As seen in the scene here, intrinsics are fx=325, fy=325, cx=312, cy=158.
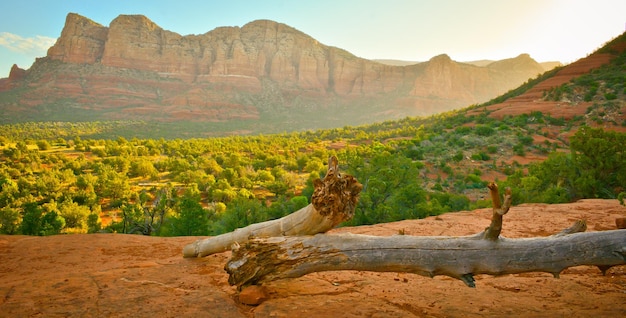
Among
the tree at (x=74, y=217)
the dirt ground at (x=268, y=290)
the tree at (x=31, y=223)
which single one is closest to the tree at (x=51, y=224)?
the tree at (x=31, y=223)

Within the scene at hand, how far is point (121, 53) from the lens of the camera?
11519 centimetres

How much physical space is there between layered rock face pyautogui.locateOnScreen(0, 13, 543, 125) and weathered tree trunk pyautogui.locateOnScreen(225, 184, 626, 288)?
97.1m

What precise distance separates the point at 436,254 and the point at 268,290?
2.29m

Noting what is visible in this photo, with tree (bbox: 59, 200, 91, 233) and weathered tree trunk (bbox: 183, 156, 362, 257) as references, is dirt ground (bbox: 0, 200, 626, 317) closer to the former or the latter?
weathered tree trunk (bbox: 183, 156, 362, 257)

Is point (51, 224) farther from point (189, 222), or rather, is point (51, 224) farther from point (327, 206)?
point (327, 206)

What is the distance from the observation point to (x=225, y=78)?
121688mm

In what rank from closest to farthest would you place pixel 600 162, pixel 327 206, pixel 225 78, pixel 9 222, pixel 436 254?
pixel 436 254, pixel 327 206, pixel 600 162, pixel 9 222, pixel 225 78

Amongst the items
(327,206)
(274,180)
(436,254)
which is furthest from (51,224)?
(274,180)

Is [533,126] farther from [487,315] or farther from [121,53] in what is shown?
[121,53]

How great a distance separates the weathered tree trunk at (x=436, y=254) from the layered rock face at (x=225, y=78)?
97.1 metres

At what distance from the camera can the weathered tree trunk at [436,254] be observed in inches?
134

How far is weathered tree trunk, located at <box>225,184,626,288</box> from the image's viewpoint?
341 cm

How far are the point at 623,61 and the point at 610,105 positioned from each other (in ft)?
40.4

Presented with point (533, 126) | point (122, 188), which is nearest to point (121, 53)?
point (122, 188)
